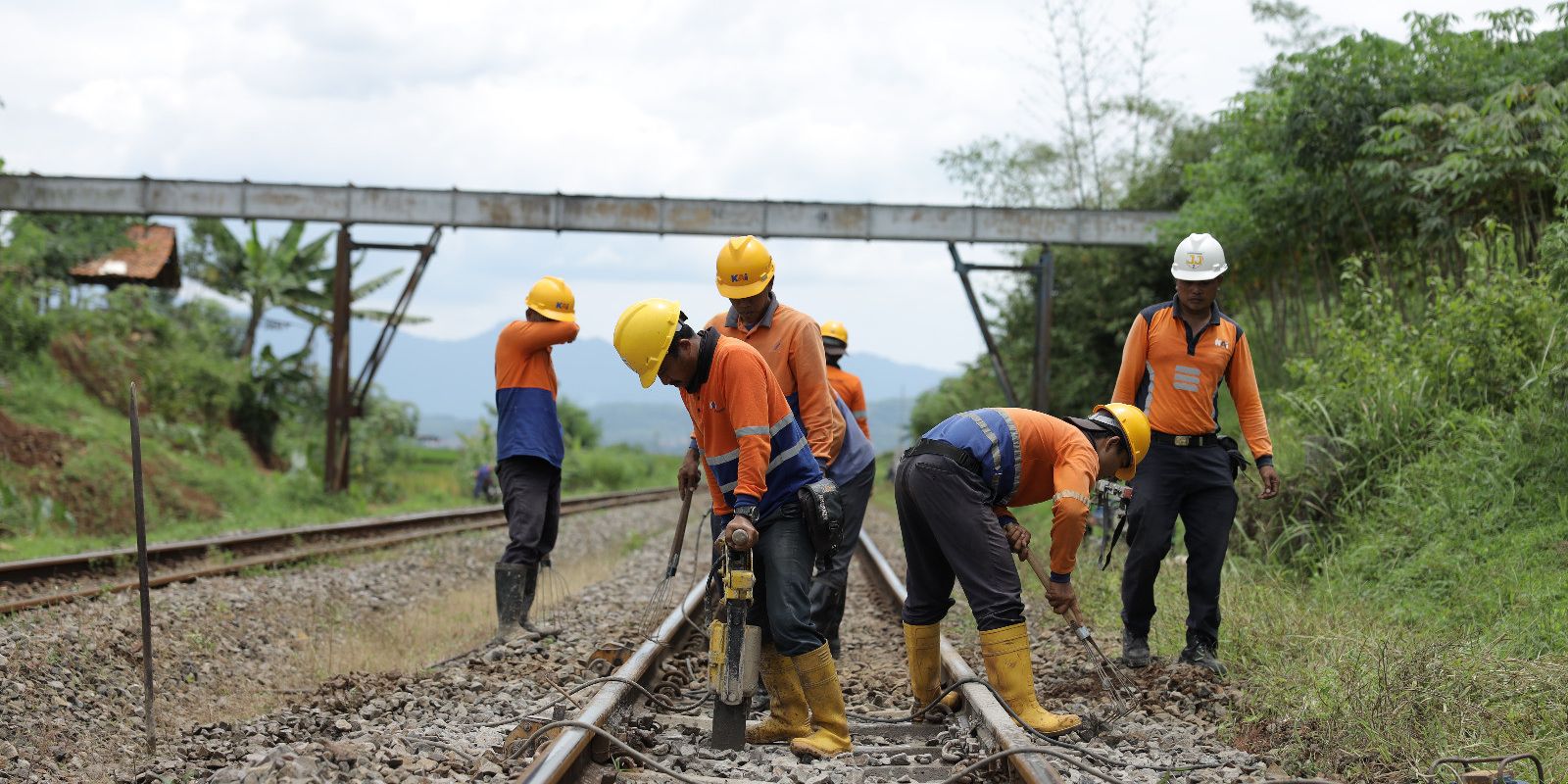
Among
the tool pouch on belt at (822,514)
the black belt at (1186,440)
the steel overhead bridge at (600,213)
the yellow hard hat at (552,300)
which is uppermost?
the steel overhead bridge at (600,213)

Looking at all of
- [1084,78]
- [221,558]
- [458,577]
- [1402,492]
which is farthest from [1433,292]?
[1084,78]

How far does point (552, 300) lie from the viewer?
296 inches

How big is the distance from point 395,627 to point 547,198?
11.7m

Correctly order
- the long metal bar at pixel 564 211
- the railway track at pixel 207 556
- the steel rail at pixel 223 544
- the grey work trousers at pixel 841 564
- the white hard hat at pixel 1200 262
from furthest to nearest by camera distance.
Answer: the long metal bar at pixel 564 211, the steel rail at pixel 223 544, the railway track at pixel 207 556, the grey work trousers at pixel 841 564, the white hard hat at pixel 1200 262

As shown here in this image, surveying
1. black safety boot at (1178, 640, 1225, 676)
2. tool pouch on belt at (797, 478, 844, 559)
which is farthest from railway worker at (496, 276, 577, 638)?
black safety boot at (1178, 640, 1225, 676)

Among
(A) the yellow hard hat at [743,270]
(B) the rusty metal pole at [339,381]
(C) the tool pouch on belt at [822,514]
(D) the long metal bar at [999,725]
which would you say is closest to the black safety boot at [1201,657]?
(D) the long metal bar at [999,725]

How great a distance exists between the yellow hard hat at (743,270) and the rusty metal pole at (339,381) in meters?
15.1

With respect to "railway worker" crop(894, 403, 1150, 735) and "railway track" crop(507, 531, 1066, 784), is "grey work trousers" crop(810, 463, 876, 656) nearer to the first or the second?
"railway track" crop(507, 531, 1066, 784)

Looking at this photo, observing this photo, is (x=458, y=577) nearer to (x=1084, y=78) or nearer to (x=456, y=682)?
(x=456, y=682)

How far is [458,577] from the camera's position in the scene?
12.1 m

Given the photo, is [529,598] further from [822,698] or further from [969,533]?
[969,533]

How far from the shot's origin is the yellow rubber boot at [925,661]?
5.37 metres

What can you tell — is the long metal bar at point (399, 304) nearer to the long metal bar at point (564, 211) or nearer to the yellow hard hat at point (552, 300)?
the long metal bar at point (564, 211)

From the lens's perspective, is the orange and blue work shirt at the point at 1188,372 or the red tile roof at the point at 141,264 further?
the red tile roof at the point at 141,264
